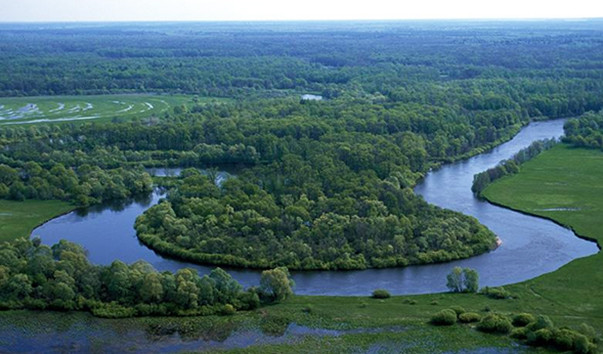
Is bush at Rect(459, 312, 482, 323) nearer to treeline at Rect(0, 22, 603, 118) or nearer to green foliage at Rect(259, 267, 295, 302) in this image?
green foliage at Rect(259, 267, 295, 302)

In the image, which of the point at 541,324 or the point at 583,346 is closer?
the point at 583,346

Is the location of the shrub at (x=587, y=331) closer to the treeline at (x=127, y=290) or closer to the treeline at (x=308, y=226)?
the treeline at (x=308, y=226)

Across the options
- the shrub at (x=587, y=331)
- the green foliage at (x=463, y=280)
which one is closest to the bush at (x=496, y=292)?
the green foliage at (x=463, y=280)

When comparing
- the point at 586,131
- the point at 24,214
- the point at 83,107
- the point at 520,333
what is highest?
the point at 586,131

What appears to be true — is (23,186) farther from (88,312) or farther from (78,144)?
(88,312)

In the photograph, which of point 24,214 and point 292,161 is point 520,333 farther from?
point 24,214

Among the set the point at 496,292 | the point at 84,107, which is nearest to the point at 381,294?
the point at 496,292

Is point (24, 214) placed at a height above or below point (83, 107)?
above

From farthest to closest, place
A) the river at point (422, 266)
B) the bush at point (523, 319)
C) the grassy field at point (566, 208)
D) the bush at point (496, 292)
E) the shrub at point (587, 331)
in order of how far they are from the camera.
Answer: the river at point (422, 266)
the bush at point (496, 292)
the grassy field at point (566, 208)
the bush at point (523, 319)
the shrub at point (587, 331)

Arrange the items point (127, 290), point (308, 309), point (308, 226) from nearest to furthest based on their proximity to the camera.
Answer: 1. point (308, 309)
2. point (127, 290)
3. point (308, 226)
